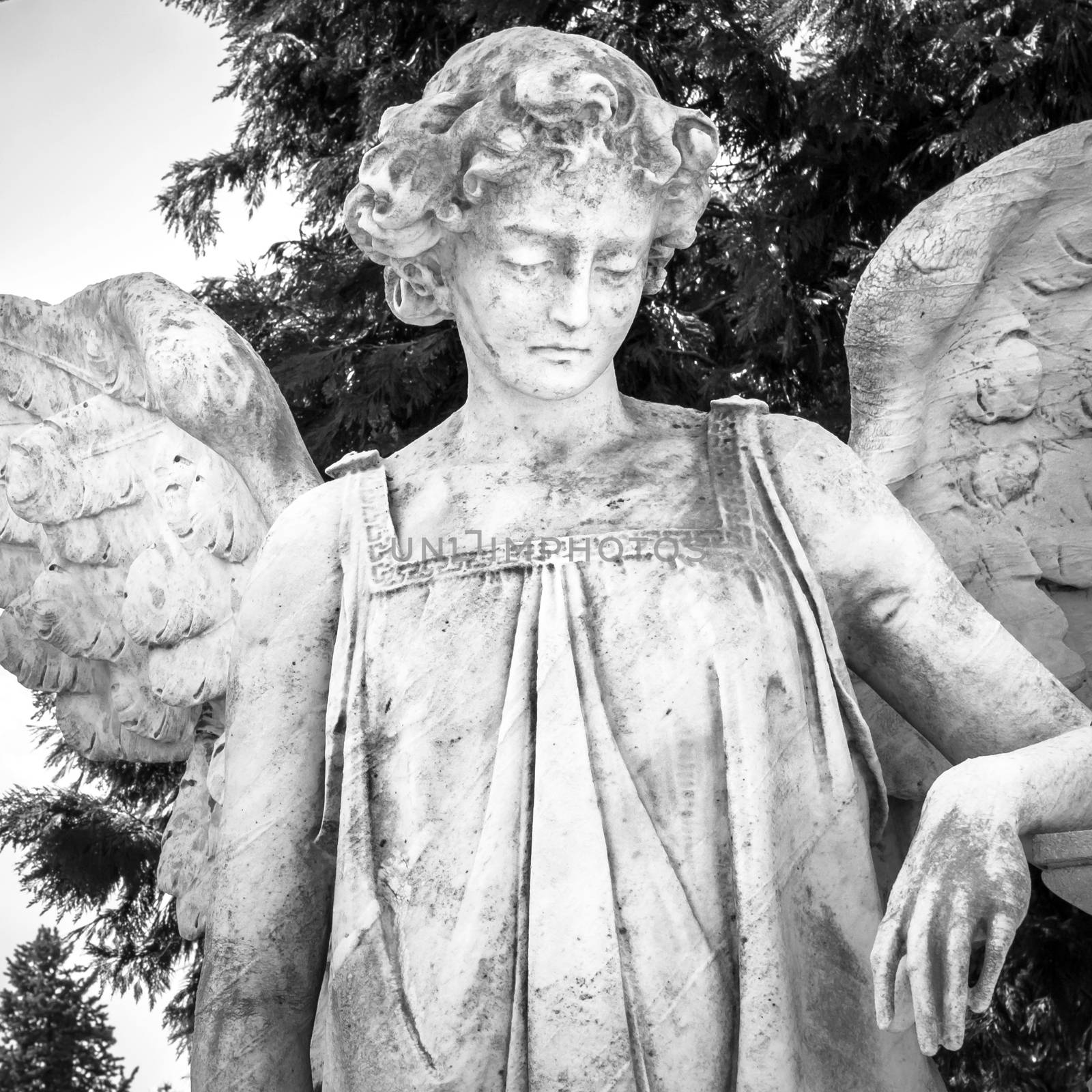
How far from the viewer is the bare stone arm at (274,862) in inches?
120

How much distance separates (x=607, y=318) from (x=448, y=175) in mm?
314

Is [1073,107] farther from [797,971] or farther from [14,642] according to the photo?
[797,971]

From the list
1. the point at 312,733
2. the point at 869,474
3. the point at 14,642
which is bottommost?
the point at 312,733

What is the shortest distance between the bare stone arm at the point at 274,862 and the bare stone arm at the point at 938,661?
73cm

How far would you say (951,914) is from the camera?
261 centimetres

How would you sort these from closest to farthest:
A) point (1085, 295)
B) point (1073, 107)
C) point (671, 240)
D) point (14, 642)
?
point (671, 240), point (1085, 295), point (14, 642), point (1073, 107)

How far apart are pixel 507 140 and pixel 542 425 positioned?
1.43 ft

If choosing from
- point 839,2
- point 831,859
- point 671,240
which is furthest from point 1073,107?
point 831,859

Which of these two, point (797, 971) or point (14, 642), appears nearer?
point (797, 971)


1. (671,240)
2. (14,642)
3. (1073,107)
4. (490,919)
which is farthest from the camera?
(1073,107)

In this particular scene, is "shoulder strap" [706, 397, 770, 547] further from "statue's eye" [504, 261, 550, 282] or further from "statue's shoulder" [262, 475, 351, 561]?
"statue's shoulder" [262, 475, 351, 561]

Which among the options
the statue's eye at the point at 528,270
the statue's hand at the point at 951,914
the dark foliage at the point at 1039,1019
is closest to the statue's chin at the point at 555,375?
the statue's eye at the point at 528,270

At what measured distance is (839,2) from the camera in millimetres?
6188

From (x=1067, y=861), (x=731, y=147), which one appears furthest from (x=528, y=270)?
(x=731, y=147)
